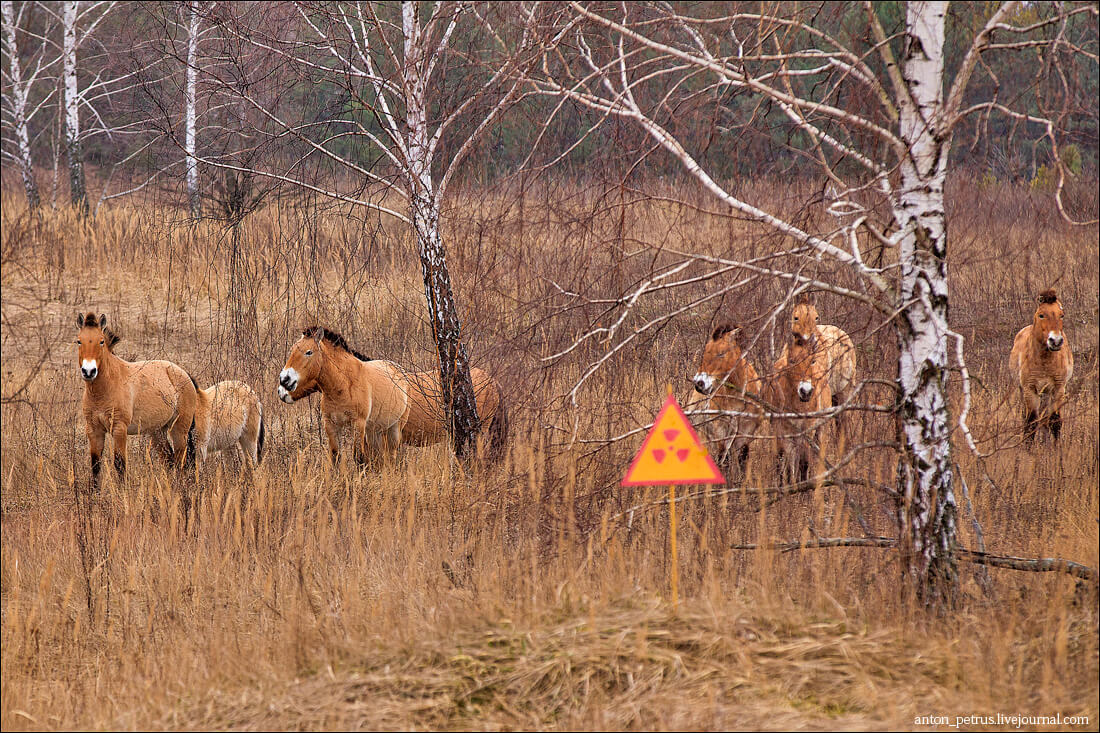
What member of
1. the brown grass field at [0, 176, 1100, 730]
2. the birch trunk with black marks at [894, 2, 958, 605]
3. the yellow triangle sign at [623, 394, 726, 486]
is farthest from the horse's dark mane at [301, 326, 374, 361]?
the birch trunk with black marks at [894, 2, 958, 605]

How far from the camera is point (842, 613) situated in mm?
5367

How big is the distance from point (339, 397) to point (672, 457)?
4.74 metres

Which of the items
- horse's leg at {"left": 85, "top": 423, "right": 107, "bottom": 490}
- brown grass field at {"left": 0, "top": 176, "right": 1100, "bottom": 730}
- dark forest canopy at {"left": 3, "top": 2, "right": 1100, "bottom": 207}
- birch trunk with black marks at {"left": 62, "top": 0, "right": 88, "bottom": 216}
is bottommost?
brown grass field at {"left": 0, "top": 176, "right": 1100, "bottom": 730}

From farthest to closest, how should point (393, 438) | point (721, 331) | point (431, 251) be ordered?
point (393, 438), point (431, 251), point (721, 331)

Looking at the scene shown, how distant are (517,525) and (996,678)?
144 inches

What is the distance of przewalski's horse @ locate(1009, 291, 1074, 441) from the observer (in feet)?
30.6

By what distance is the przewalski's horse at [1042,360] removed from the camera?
30.6 ft

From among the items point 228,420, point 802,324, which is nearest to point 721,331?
point 802,324

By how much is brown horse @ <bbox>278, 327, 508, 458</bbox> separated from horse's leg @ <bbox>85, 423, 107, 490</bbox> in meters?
1.79

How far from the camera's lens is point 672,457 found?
5258mm

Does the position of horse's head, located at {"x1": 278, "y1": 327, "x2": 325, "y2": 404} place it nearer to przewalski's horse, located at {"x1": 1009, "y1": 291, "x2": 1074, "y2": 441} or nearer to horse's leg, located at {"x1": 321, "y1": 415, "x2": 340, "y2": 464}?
horse's leg, located at {"x1": 321, "y1": 415, "x2": 340, "y2": 464}

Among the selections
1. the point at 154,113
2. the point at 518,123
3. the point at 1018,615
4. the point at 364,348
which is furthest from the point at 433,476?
the point at 364,348

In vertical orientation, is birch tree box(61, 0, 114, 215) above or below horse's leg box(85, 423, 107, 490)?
above

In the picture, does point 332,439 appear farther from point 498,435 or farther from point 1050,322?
point 1050,322
